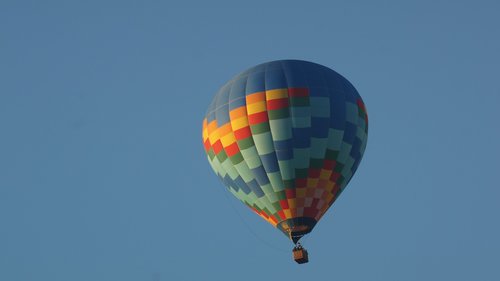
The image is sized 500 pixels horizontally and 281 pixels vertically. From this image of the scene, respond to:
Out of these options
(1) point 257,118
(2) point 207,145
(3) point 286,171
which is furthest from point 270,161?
(2) point 207,145

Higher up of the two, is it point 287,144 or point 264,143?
point 264,143

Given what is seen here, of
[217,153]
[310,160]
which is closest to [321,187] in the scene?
[310,160]

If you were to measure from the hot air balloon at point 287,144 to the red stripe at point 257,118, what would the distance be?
4 centimetres

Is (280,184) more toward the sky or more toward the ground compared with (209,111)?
more toward the ground

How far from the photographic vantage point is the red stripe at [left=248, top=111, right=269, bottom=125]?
49.1 meters

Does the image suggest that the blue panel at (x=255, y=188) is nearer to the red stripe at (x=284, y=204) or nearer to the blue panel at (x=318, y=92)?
the red stripe at (x=284, y=204)

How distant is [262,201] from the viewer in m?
49.2

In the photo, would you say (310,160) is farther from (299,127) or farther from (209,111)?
(209,111)

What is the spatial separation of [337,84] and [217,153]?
5122 millimetres

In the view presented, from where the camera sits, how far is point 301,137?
49.1m

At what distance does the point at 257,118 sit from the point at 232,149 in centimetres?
147

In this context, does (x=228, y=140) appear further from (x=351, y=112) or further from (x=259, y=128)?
(x=351, y=112)

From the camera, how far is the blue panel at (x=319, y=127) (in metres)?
49.2

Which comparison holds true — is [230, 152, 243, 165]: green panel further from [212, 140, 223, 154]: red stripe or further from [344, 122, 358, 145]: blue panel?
[344, 122, 358, 145]: blue panel
